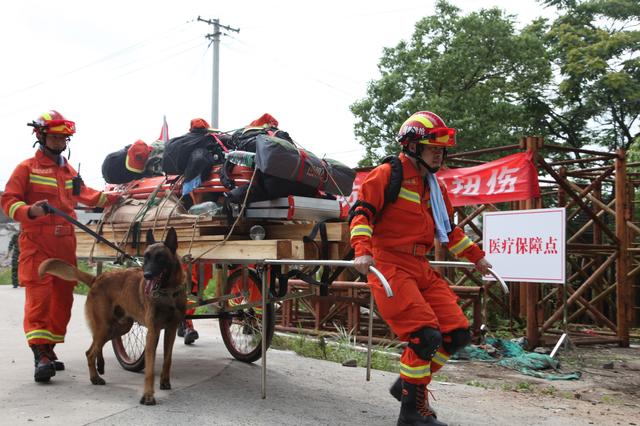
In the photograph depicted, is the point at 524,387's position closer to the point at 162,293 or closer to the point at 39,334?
the point at 162,293

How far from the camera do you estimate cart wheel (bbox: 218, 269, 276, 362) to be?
6.92 metres

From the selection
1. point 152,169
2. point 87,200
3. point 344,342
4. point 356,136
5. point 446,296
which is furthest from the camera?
point 356,136

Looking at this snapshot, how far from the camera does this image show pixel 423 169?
192 inches

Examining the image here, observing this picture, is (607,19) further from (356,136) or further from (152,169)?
(152,169)

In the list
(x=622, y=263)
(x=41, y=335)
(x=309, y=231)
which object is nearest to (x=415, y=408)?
(x=309, y=231)

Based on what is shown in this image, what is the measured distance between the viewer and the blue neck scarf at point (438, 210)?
489cm

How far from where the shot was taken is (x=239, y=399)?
17.5 ft

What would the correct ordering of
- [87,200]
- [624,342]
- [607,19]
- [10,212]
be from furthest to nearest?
1. [607,19]
2. [624,342]
3. [87,200]
4. [10,212]

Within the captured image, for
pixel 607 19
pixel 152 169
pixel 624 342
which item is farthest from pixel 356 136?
pixel 152 169

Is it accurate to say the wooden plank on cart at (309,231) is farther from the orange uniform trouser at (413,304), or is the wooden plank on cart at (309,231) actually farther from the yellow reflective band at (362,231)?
the yellow reflective band at (362,231)

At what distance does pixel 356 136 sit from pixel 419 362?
24357 millimetres

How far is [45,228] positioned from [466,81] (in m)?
23.2

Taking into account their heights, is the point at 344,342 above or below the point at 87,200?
below

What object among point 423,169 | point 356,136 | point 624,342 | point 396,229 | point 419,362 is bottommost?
point 624,342
